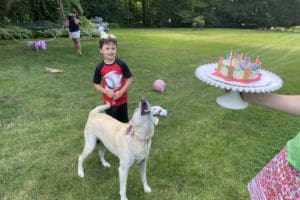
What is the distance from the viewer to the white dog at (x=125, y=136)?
279 centimetres

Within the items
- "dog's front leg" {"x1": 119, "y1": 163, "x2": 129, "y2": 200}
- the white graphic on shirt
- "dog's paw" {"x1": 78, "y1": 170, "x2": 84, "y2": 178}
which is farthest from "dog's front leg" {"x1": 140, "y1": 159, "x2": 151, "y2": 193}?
the white graphic on shirt

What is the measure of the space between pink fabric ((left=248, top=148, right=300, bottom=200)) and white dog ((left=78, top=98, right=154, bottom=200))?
3.81 feet

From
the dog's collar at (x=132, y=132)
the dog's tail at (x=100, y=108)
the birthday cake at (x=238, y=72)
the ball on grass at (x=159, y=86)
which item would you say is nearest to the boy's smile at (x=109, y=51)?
the dog's tail at (x=100, y=108)

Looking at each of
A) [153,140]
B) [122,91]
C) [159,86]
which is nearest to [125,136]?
[122,91]

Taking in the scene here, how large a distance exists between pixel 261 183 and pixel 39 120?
13.9 feet

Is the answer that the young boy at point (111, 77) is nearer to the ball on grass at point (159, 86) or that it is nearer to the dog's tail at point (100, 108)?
the dog's tail at point (100, 108)

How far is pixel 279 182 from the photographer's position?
1632 millimetres

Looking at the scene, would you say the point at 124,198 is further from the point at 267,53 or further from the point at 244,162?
the point at 267,53

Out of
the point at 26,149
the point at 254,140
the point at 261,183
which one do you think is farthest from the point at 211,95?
the point at 261,183

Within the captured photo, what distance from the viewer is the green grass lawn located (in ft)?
12.1

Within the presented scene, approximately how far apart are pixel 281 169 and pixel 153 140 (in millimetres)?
3172

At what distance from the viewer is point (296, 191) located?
1546 millimetres

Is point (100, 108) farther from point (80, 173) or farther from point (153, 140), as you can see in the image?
point (153, 140)

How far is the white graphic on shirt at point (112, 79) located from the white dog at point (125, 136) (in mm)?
269
